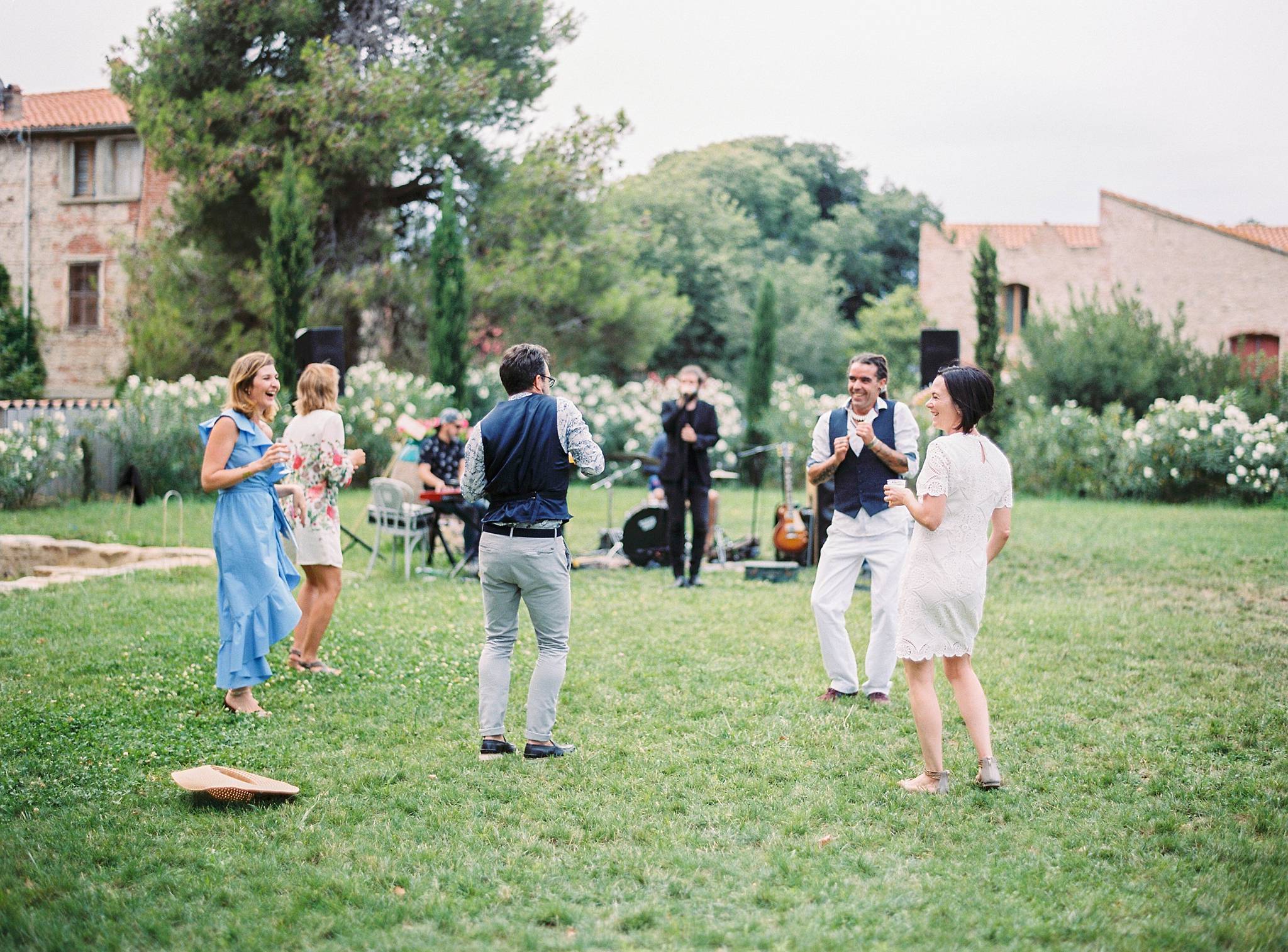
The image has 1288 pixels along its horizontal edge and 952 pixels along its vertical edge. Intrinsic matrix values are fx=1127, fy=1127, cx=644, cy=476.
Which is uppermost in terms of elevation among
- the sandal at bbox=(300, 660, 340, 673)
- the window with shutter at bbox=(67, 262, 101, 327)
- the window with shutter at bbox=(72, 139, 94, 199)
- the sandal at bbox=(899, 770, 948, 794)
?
the window with shutter at bbox=(72, 139, 94, 199)

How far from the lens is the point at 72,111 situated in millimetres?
26406

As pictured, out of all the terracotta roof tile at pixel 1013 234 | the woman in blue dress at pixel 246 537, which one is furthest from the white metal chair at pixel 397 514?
the terracotta roof tile at pixel 1013 234

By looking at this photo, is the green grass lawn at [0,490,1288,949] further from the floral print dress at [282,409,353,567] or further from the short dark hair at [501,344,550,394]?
the short dark hair at [501,344,550,394]

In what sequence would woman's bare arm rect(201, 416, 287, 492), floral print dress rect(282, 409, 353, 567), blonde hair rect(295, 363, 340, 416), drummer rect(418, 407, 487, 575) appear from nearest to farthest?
woman's bare arm rect(201, 416, 287, 492) → floral print dress rect(282, 409, 353, 567) → blonde hair rect(295, 363, 340, 416) → drummer rect(418, 407, 487, 575)

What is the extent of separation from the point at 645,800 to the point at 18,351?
82.0 ft

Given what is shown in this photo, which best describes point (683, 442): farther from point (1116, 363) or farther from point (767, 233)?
point (767, 233)

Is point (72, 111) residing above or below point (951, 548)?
above

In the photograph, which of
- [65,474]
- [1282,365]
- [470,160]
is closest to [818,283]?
[470,160]

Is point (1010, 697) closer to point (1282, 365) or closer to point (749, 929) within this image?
point (749, 929)

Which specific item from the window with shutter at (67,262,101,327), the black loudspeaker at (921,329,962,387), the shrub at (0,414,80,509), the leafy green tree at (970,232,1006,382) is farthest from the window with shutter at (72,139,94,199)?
the black loudspeaker at (921,329,962,387)

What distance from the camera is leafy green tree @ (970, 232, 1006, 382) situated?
20594 millimetres

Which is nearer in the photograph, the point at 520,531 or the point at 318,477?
the point at 520,531

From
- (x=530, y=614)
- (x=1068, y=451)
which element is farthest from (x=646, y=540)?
(x=1068, y=451)

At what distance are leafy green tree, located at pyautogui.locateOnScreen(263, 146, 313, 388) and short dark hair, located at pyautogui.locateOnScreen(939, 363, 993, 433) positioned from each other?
16.0 metres
